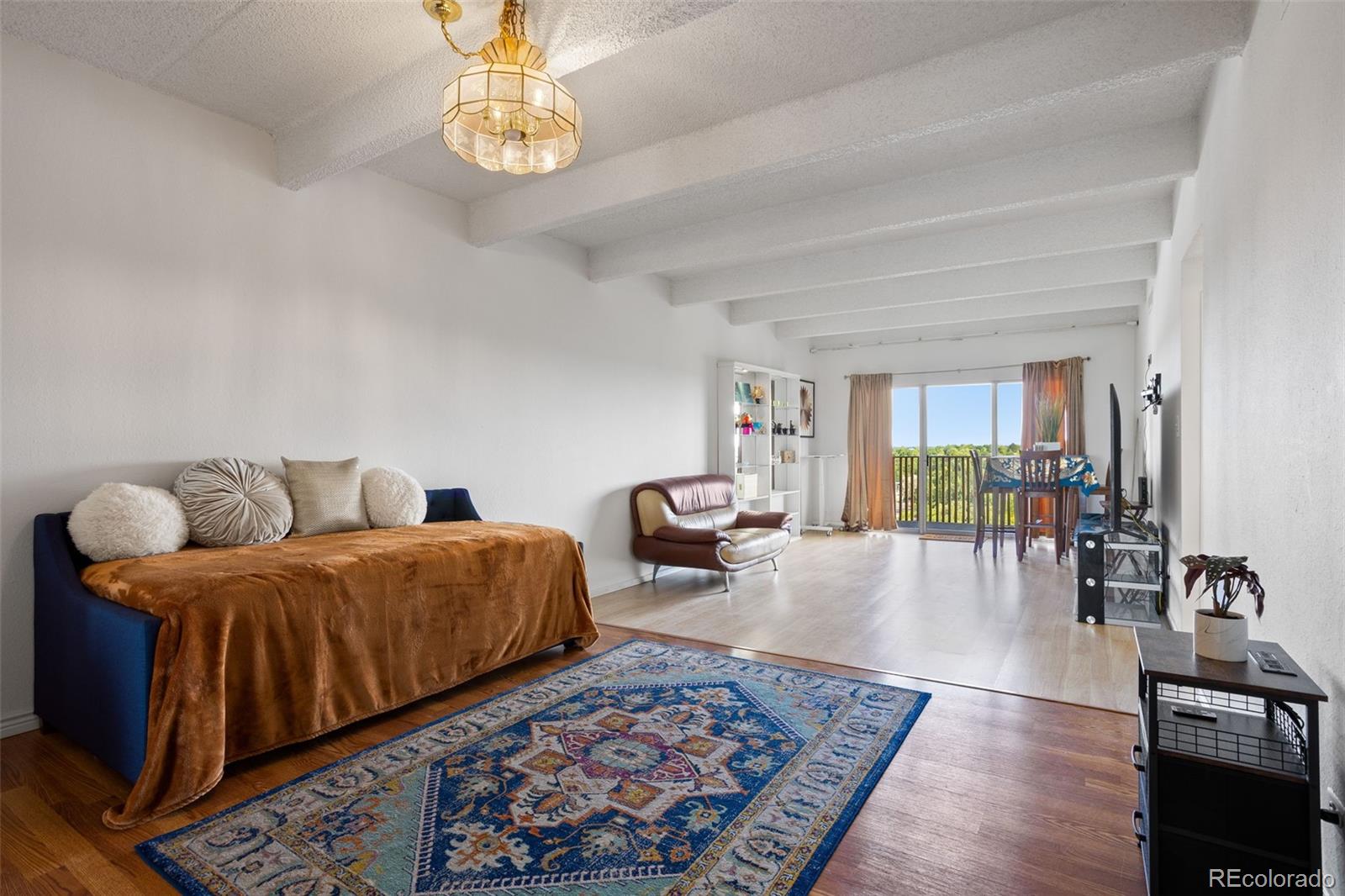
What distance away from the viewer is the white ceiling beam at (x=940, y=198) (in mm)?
3414

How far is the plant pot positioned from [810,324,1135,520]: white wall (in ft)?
Answer: 22.3

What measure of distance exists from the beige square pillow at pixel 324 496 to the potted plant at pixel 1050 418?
7.26 metres

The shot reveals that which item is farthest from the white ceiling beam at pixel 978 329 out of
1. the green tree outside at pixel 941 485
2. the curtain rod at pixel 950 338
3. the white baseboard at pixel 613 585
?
the white baseboard at pixel 613 585

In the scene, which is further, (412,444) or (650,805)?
(412,444)

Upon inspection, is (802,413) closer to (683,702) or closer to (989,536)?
(989,536)

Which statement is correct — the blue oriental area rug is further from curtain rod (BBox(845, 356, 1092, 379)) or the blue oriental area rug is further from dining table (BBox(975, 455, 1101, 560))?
curtain rod (BBox(845, 356, 1092, 379))

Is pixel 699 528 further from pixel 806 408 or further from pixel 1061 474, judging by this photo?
pixel 806 408

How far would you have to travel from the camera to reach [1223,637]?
1.56 metres

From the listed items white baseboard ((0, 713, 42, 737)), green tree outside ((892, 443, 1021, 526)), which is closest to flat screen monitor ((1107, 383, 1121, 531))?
green tree outside ((892, 443, 1021, 526))

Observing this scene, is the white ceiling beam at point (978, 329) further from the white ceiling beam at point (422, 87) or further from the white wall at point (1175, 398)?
the white ceiling beam at point (422, 87)

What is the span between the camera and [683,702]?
293cm

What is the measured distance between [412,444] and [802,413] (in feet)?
19.7

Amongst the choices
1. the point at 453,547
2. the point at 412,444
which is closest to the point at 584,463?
the point at 412,444

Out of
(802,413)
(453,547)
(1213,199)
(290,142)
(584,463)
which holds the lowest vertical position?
(453,547)
